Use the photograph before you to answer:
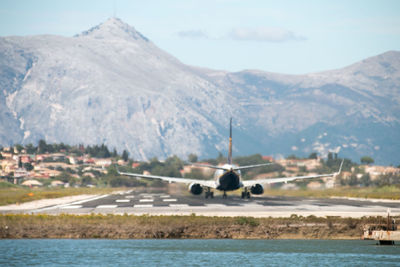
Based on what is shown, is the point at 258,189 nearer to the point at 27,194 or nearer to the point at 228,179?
the point at 228,179

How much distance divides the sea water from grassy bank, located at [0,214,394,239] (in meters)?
1.29

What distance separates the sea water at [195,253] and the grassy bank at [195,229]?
4.24 ft

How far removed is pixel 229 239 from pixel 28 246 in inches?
588

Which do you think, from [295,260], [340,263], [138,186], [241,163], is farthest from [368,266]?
[138,186]

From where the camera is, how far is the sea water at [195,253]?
139 feet

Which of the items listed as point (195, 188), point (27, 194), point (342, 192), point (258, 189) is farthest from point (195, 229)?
point (342, 192)

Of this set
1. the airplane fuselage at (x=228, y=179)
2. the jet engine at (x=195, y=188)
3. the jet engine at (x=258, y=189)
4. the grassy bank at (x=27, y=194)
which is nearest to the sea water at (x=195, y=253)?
the airplane fuselage at (x=228, y=179)

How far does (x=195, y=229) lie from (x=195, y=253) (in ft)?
25.3

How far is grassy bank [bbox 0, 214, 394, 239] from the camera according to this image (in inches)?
2082

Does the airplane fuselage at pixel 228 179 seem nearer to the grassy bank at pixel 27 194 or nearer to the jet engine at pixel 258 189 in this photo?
the jet engine at pixel 258 189

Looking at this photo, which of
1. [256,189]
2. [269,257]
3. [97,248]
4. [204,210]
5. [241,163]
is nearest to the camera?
[269,257]

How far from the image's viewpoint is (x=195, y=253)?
4588 centimetres

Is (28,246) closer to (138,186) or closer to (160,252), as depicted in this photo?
(160,252)

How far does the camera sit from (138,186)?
182750 millimetres
